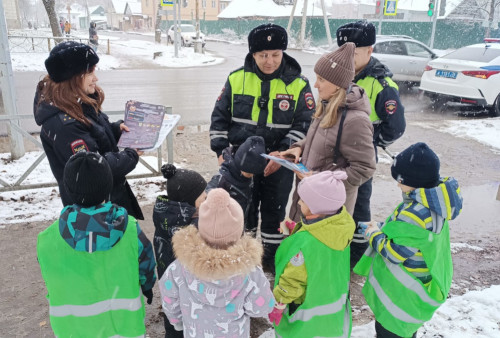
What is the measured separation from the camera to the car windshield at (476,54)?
32.2ft

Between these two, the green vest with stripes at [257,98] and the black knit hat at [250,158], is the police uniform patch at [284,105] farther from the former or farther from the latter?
the black knit hat at [250,158]

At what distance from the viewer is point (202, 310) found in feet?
6.10

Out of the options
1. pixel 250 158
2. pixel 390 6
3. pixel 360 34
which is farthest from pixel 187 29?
pixel 250 158

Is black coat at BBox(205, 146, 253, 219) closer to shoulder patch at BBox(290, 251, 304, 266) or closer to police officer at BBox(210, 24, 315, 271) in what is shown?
police officer at BBox(210, 24, 315, 271)

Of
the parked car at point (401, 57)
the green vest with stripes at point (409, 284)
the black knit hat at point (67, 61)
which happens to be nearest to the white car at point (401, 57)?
the parked car at point (401, 57)

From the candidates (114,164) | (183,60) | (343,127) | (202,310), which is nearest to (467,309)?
(343,127)

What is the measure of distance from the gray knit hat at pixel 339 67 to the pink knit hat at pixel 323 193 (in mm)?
846

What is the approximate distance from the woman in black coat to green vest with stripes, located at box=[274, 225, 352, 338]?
1.30m

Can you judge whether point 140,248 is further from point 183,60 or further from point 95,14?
point 95,14

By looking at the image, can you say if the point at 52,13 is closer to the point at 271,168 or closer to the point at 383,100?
A: the point at 271,168

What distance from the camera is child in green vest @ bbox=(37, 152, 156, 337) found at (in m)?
1.85

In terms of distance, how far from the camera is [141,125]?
3150 mm

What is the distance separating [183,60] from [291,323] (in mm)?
20816

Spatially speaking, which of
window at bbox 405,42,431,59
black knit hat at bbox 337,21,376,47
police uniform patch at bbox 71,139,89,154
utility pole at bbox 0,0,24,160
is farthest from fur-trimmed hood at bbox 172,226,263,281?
window at bbox 405,42,431,59
